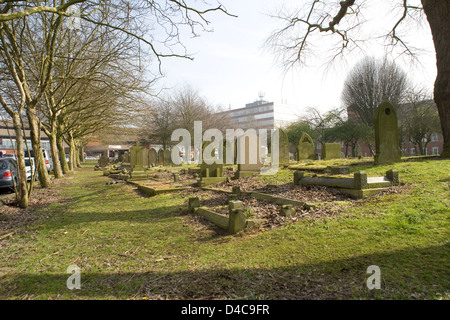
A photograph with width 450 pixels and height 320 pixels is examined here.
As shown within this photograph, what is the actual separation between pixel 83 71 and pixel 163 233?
15082mm

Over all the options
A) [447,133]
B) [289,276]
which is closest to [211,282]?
[289,276]

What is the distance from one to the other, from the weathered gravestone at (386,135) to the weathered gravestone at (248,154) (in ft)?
15.1

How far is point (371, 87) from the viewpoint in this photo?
1425 inches

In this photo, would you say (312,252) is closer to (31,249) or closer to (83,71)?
(31,249)

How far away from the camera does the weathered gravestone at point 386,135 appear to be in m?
10.1

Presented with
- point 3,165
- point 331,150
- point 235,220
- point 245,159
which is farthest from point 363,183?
point 3,165

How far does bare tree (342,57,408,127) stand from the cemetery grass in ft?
109

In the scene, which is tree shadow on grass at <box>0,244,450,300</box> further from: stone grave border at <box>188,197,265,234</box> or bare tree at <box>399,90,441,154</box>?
bare tree at <box>399,90,441,154</box>

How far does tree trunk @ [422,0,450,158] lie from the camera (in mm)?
9695

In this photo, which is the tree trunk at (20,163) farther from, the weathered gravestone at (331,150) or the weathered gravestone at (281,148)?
the weathered gravestone at (331,150)

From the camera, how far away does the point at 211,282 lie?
11.1ft

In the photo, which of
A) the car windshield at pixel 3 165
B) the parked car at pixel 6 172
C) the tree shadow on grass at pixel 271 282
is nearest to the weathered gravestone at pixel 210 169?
the parked car at pixel 6 172

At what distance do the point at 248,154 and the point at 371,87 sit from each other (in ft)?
101

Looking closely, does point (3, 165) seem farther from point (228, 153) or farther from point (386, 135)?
point (386, 135)
